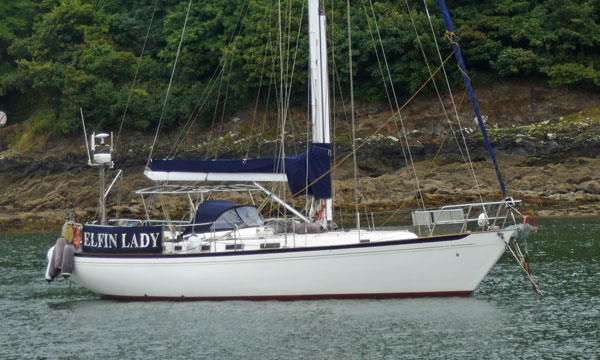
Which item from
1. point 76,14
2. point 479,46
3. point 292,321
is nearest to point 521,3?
point 479,46

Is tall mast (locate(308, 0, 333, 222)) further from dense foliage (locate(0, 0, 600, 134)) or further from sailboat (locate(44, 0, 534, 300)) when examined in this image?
dense foliage (locate(0, 0, 600, 134))

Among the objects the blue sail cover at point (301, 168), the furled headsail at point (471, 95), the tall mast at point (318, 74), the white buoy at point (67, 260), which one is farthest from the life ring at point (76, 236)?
the furled headsail at point (471, 95)

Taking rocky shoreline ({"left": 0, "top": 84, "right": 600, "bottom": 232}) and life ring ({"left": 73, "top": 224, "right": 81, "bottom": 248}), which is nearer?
life ring ({"left": 73, "top": 224, "right": 81, "bottom": 248})

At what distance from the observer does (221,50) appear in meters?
55.8

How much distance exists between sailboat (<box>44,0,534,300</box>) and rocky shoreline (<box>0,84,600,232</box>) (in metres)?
17.2

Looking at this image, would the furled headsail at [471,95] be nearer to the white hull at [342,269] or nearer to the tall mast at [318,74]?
the white hull at [342,269]

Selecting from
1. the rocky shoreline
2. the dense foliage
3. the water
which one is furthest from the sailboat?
the dense foliage

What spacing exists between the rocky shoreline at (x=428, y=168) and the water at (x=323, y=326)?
18.0 metres

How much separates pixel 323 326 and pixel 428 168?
92.1 feet

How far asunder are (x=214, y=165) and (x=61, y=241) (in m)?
4.58

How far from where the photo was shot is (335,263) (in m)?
22.3

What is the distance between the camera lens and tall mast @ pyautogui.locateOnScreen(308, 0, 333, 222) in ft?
80.2

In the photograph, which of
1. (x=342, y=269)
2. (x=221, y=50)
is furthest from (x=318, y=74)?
(x=221, y=50)

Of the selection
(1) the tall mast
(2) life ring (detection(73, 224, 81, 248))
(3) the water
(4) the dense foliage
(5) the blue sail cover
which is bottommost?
(3) the water
